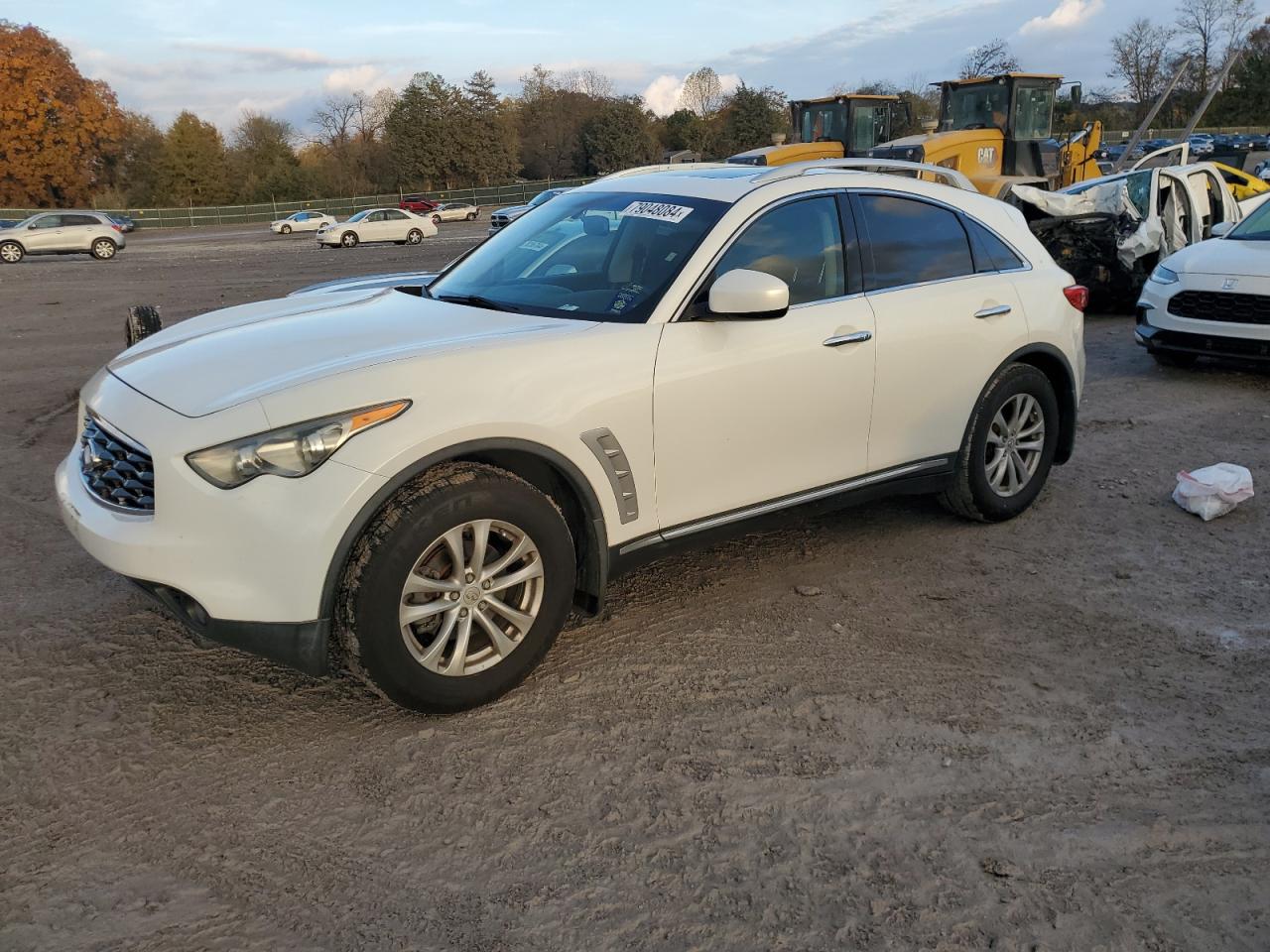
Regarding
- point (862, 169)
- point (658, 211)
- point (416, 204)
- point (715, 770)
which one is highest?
point (416, 204)

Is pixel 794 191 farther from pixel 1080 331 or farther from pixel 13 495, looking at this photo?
pixel 13 495

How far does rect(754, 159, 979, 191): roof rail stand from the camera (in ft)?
14.6

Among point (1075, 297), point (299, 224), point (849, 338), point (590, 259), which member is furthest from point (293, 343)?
point (299, 224)

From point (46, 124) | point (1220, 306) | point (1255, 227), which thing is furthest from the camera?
point (46, 124)

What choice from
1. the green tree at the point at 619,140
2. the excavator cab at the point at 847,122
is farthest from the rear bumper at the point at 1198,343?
the green tree at the point at 619,140

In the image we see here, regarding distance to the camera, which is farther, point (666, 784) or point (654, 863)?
point (666, 784)

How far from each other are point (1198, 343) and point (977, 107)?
11288 mm

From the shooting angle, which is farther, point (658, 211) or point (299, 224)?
point (299, 224)

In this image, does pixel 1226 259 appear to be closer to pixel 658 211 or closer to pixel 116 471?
pixel 658 211

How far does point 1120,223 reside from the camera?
12.4 metres

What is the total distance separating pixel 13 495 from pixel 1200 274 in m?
8.93

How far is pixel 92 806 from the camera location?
297 cm

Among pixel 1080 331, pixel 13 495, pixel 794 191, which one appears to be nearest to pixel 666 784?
pixel 794 191

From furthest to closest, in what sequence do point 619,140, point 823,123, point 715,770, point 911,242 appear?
point 619,140
point 823,123
point 911,242
point 715,770
